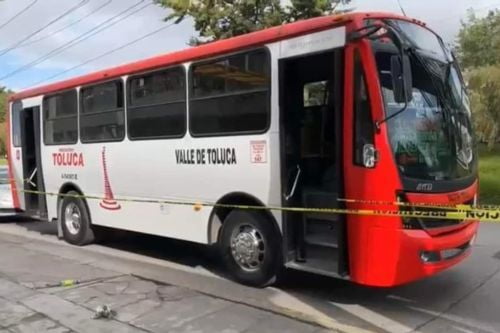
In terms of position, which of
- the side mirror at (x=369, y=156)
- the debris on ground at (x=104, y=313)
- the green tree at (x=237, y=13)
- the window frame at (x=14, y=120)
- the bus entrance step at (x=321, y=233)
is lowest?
the debris on ground at (x=104, y=313)

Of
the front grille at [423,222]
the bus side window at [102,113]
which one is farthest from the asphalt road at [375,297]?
the bus side window at [102,113]

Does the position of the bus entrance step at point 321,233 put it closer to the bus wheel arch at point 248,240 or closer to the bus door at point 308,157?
the bus door at point 308,157

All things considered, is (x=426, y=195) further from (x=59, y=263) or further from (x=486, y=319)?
(x=59, y=263)

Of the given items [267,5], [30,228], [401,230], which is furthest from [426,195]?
[267,5]

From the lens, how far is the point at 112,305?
609cm

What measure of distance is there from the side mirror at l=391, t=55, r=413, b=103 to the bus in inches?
0.5

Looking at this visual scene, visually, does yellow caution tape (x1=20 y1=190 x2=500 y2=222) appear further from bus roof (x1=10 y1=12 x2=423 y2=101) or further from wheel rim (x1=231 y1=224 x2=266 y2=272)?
bus roof (x1=10 y1=12 x2=423 y2=101)

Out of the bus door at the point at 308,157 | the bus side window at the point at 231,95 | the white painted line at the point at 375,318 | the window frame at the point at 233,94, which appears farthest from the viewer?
the bus side window at the point at 231,95

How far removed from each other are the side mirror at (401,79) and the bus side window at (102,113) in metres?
4.61

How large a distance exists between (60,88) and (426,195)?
7014 mm

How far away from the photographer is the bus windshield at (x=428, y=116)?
5527mm

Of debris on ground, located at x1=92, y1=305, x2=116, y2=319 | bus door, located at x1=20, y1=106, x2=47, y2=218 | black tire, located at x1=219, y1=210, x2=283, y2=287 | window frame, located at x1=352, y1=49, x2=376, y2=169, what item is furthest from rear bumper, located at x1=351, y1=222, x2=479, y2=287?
bus door, located at x1=20, y1=106, x2=47, y2=218

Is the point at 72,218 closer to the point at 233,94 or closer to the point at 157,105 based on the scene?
the point at 157,105

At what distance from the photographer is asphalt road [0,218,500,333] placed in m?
5.47
